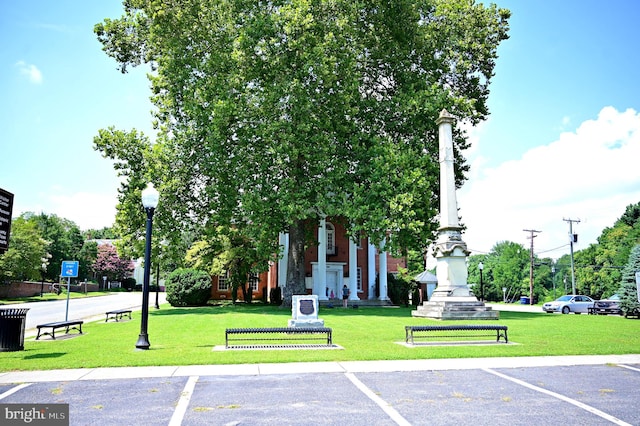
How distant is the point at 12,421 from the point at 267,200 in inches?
825

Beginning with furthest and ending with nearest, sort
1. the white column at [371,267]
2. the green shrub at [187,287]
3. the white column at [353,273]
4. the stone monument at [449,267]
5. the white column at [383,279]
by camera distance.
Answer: the white column at [371,267] → the white column at [383,279] → the white column at [353,273] → the green shrub at [187,287] → the stone monument at [449,267]

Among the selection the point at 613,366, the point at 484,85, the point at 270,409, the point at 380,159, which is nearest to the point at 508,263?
the point at 484,85

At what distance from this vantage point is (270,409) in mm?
6422

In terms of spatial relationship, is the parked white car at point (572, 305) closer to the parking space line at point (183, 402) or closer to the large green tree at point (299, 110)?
the large green tree at point (299, 110)

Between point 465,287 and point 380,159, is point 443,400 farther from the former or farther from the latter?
point 380,159

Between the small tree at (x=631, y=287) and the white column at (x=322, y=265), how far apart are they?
19802 mm

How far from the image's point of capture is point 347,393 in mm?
7348

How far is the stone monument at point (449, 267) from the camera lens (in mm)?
21891

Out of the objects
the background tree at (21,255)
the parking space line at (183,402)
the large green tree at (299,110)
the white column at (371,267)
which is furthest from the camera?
the background tree at (21,255)

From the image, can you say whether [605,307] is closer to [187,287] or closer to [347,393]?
[187,287]

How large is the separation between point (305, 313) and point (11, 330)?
836cm

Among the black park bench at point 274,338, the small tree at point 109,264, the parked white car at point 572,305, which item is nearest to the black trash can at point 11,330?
the black park bench at point 274,338

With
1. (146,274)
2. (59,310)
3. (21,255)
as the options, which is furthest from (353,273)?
(21,255)

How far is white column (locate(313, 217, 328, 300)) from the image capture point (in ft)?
120
